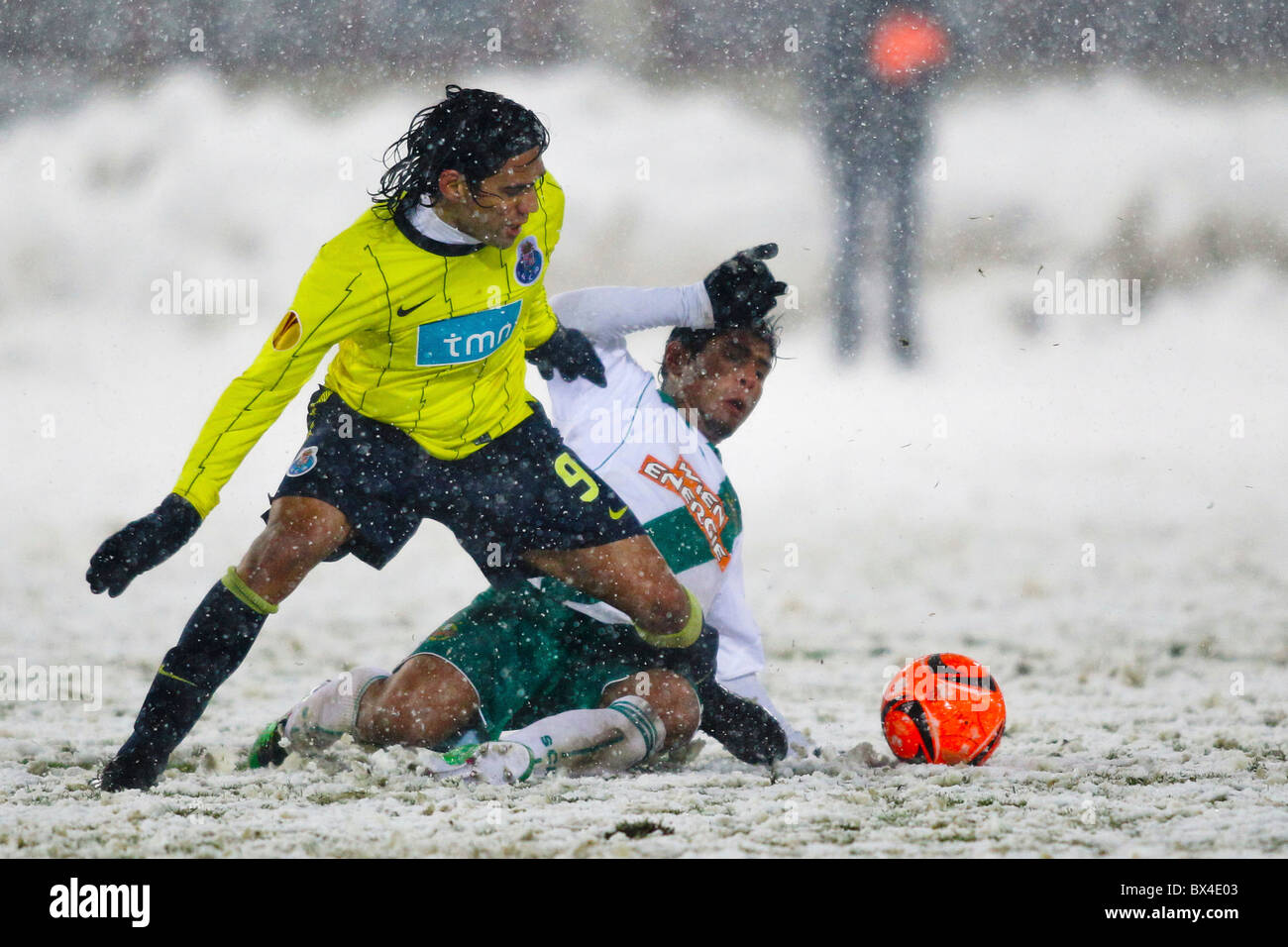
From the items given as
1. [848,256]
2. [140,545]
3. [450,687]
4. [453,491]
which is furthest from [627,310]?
[848,256]

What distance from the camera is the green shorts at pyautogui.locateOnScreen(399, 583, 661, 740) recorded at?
9.02 ft

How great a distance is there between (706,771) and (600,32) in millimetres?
9486

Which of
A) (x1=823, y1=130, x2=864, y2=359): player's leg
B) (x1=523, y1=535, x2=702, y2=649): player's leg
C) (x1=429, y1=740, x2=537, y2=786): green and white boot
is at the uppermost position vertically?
(x1=823, y1=130, x2=864, y2=359): player's leg

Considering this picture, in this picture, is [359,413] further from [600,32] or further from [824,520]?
[600,32]

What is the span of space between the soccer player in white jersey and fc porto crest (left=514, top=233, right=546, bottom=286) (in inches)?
13.6

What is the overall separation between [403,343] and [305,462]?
288 millimetres

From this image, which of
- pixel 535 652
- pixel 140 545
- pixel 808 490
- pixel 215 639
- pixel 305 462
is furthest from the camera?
pixel 808 490

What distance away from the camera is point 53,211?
10.2 metres

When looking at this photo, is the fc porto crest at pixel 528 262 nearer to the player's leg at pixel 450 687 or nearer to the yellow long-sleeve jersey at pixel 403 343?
the yellow long-sleeve jersey at pixel 403 343

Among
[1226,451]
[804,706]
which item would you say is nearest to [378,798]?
[804,706]

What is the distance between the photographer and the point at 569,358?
2.97 m

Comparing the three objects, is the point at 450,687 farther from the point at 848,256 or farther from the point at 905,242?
the point at 905,242

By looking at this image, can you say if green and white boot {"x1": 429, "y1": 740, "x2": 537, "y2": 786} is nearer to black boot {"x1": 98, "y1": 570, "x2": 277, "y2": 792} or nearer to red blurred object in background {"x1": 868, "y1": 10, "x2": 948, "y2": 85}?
black boot {"x1": 98, "y1": 570, "x2": 277, "y2": 792}

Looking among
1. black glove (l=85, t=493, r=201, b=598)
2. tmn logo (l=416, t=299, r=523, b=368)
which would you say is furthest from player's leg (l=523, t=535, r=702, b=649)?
black glove (l=85, t=493, r=201, b=598)
